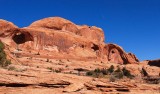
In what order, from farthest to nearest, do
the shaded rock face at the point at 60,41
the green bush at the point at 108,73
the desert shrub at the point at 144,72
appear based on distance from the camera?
the shaded rock face at the point at 60,41, the desert shrub at the point at 144,72, the green bush at the point at 108,73

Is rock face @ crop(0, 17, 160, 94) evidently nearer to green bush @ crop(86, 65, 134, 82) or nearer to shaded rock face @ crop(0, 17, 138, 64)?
shaded rock face @ crop(0, 17, 138, 64)

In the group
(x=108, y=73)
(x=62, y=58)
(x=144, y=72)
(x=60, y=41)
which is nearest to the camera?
(x=108, y=73)

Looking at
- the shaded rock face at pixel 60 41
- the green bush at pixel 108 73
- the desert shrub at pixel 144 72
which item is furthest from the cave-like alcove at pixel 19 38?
the desert shrub at pixel 144 72

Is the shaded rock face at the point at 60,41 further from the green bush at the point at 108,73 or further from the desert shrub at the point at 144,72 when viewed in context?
the green bush at the point at 108,73

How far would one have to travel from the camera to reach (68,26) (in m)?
68.3

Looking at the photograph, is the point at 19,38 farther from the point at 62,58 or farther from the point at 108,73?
the point at 108,73

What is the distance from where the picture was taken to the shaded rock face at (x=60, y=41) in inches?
2259

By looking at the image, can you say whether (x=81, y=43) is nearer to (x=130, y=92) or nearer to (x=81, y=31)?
(x=81, y=31)

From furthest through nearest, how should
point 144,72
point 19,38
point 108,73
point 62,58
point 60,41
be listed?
1. point 60,41
2. point 19,38
3. point 62,58
4. point 144,72
5. point 108,73

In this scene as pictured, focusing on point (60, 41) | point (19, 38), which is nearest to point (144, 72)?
point (60, 41)

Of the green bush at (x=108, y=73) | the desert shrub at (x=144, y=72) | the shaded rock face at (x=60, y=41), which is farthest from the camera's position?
the shaded rock face at (x=60, y=41)

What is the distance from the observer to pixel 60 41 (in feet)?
199

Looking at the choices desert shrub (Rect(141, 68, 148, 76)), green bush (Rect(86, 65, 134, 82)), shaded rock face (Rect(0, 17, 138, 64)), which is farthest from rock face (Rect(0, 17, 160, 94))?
desert shrub (Rect(141, 68, 148, 76))

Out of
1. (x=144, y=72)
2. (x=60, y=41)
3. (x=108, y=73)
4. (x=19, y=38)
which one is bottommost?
(x=108, y=73)
